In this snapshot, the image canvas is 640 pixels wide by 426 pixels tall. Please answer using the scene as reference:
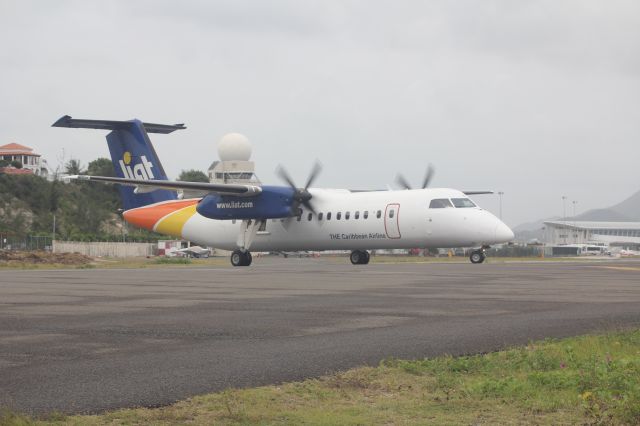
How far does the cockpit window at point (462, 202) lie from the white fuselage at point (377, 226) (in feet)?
0.69

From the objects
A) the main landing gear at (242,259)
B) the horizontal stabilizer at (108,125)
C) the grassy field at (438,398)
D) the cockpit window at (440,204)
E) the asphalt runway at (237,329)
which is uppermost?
the horizontal stabilizer at (108,125)

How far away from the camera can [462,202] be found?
4050 centimetres

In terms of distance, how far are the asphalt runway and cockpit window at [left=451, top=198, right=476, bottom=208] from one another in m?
18.2

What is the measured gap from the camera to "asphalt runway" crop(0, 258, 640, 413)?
25.7 feet

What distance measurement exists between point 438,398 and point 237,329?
538 cm

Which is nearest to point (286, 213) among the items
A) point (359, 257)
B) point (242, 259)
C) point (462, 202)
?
point (242, 259)

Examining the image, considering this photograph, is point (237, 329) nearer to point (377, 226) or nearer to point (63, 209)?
point (377, 226)

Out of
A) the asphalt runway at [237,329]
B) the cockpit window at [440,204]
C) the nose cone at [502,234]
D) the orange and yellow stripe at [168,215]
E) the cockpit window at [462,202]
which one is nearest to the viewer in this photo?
the asphalt runway at [237,329]

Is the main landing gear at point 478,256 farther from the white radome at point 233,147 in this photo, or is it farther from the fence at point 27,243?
the white radome at point 233,147

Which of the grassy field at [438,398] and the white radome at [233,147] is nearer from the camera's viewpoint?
the grassy field at [438,398]

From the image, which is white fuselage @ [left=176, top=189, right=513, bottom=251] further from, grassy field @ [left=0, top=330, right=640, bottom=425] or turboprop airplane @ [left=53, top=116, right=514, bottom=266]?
grassy field @ [left=0, top=330, right=640, bottom=425]

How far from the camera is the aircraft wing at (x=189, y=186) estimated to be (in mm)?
40250

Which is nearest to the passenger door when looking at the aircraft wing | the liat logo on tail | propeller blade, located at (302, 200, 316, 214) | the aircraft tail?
propeller blade, located at (302, 200, 316, 214)

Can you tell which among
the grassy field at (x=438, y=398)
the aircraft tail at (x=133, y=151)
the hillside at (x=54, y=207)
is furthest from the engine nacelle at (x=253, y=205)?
the hillside at (x=54, y=207)
